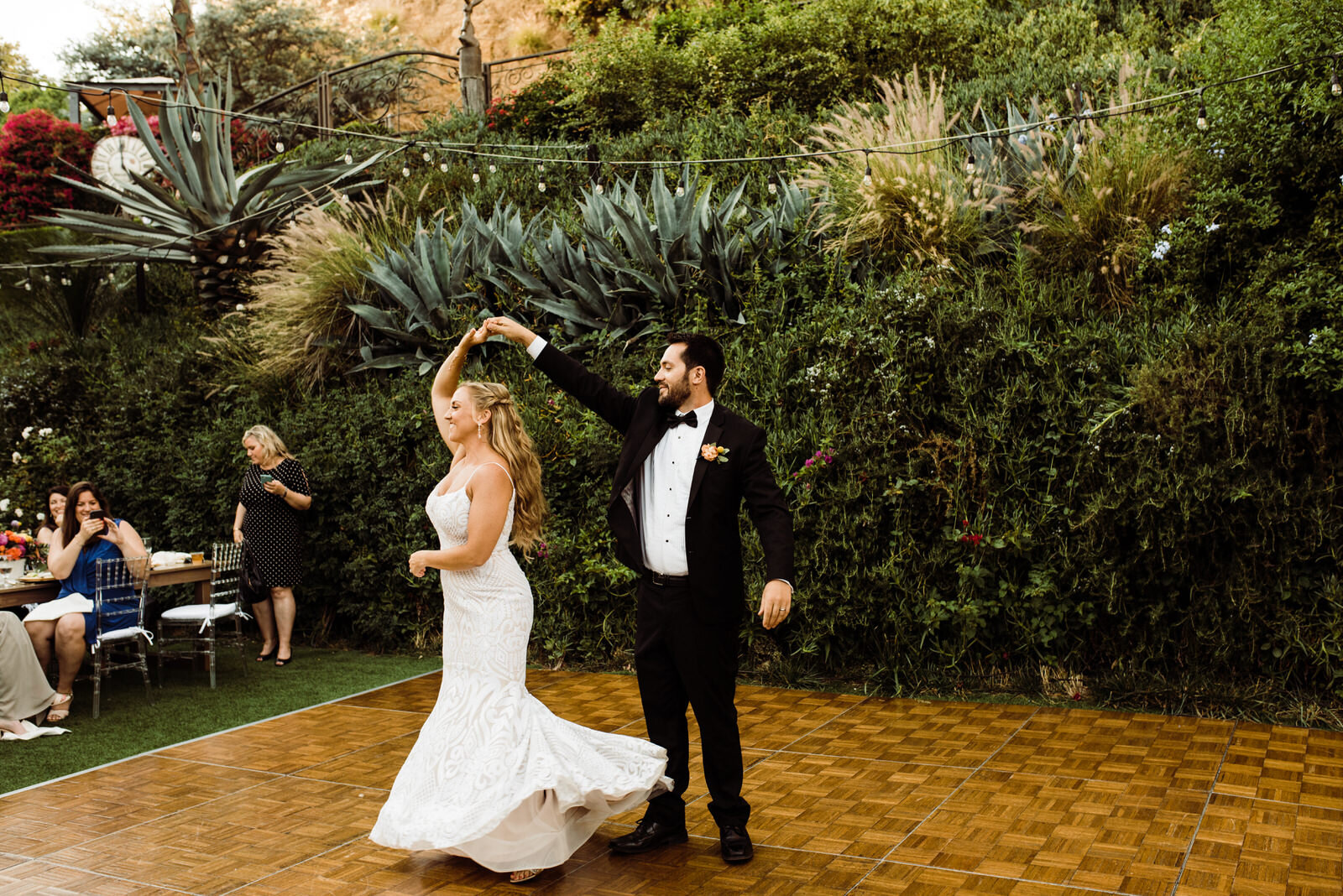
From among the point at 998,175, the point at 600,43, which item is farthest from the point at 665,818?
the point at 600,43

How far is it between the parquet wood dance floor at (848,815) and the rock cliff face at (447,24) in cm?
1864

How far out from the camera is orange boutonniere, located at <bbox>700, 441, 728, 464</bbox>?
3496 mm

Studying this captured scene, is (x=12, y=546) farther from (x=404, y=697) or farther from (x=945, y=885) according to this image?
(x=945, y=885)

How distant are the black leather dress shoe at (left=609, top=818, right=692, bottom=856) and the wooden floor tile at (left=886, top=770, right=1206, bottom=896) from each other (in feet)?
2.42

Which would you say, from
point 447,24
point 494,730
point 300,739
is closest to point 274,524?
point 300,739

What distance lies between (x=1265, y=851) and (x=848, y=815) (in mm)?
1357

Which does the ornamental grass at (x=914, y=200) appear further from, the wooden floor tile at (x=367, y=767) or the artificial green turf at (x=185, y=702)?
the wooden floor tile at (x=367, y=767)

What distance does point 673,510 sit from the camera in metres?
3.54

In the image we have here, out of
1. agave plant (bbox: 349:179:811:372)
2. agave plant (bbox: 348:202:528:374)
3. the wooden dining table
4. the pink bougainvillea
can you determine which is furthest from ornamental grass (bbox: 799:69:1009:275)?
the pink bougainvillea

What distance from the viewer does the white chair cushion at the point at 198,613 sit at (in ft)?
21.3

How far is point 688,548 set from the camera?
3473mm

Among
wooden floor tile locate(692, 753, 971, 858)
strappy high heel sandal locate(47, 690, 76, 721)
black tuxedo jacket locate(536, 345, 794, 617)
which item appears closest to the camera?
black tuxedo jacket locate(536, 345, 794, 617)

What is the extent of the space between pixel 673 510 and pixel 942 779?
175cm

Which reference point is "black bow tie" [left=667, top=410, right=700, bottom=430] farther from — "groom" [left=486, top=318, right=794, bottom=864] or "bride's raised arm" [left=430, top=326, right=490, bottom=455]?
"bride's raised arm" [left=430, top=326, right=490, bottom=455]
